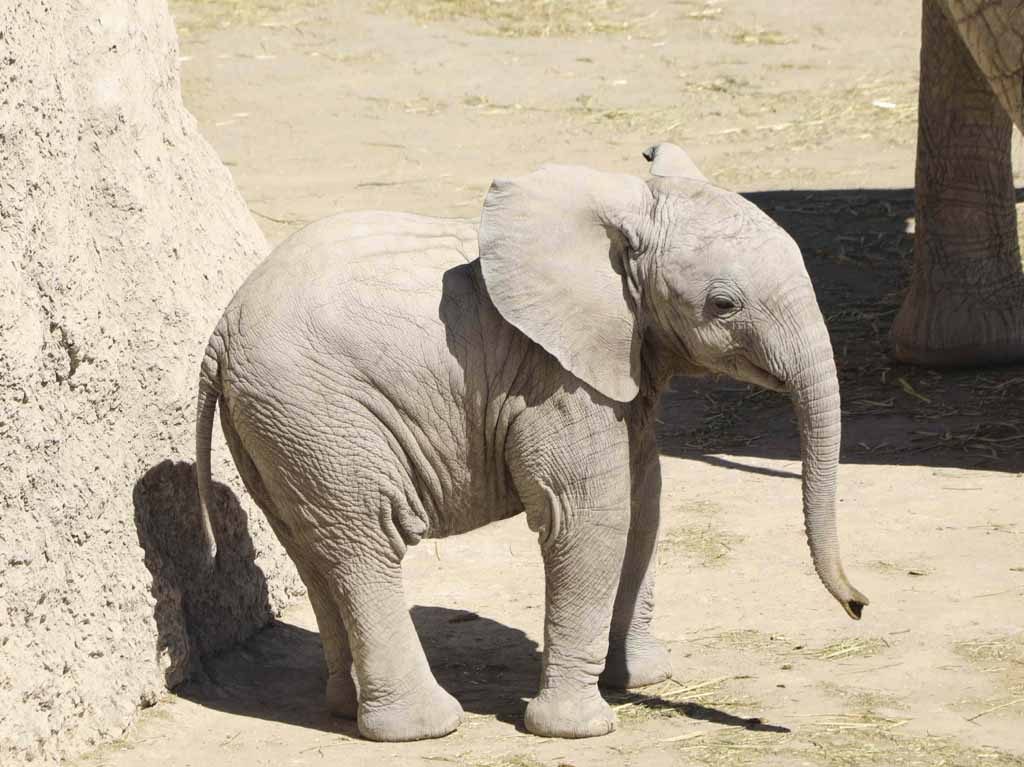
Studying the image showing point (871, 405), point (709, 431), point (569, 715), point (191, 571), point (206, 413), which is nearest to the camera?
point (569, 715)

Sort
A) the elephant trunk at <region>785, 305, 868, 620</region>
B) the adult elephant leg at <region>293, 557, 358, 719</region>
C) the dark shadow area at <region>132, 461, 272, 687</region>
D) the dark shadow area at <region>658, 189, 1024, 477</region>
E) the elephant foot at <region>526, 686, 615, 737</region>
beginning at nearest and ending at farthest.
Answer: the elephant trunk at <region>785, 305, 868, 620</region> < the elephant foot at <region>526, 686, 615, 737</region> < the adult elephant leg at <region>293, 557, 358, 719</region> < the dark shadow area at <region>132, 461, 272, 687</region> < the dark shadow area at <region>658, 189, 1024, 477</region>

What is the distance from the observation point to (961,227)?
792 centimetres

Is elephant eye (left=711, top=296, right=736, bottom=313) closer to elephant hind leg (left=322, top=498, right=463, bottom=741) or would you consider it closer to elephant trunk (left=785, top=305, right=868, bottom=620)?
elephant trunk (left=785, top=305, right=868, bottom=620)

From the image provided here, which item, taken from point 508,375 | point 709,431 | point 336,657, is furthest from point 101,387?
point 709,431

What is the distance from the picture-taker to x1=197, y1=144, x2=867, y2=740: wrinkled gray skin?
4.25m

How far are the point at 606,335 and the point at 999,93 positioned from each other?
2622mm

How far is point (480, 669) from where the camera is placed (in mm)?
5176

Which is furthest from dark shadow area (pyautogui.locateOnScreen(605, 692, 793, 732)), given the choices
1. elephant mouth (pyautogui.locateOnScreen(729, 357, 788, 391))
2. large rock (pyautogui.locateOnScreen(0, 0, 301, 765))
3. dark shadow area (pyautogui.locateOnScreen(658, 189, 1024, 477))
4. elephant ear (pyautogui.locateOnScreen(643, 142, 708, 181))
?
dark shadow area (pyautogui.locateOnScreen(658, 189, 1024, 477))

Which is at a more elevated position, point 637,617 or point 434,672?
point 637,617

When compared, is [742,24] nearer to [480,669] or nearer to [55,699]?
[480,669]

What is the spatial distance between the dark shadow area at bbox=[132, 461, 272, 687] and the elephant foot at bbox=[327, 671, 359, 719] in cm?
45

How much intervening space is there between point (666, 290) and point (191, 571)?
1.69m

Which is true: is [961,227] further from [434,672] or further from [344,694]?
[344,694]

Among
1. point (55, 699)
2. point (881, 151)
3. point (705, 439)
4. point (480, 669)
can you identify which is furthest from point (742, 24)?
point (55, 699)
